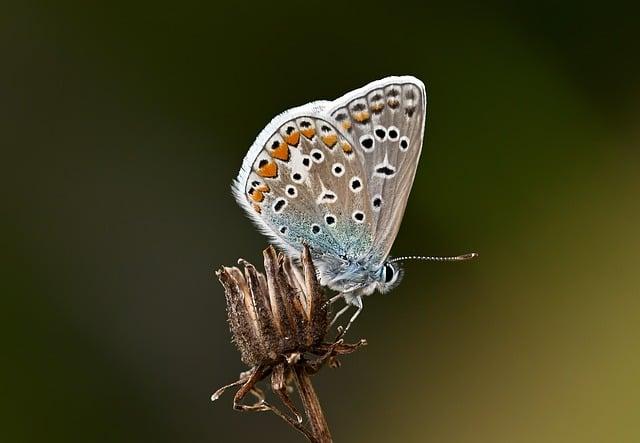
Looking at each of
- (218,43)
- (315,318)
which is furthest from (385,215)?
(218,43)

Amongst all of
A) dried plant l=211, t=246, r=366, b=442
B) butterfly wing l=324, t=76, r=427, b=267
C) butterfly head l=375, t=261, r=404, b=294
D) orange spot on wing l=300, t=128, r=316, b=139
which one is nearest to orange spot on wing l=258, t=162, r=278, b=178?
orange spot on wing l=300, t=128, r=316, b=139

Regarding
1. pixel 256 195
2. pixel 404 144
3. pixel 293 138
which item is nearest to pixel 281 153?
pixel 293 138

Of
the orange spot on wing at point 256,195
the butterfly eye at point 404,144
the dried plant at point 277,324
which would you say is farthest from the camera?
the orange spot on wing at point 256,195

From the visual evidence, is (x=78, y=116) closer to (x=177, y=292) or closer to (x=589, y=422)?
(x=177, y=292)

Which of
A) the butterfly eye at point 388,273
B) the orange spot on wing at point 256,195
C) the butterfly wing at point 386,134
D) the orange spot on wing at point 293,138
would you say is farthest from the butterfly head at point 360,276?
the orange spot on wing at point 293,138

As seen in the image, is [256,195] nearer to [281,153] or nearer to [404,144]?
[281,153]

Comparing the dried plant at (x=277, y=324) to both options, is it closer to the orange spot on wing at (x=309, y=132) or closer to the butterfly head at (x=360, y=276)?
the butterfly head at (x=360, y=276)

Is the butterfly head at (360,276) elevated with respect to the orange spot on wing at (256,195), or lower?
lower

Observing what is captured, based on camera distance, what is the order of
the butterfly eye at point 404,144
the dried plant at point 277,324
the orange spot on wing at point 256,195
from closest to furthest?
the dried plant at point 277,324 < the butterfly eye at point 404,144 < the orange spot on wing at point 256,195
